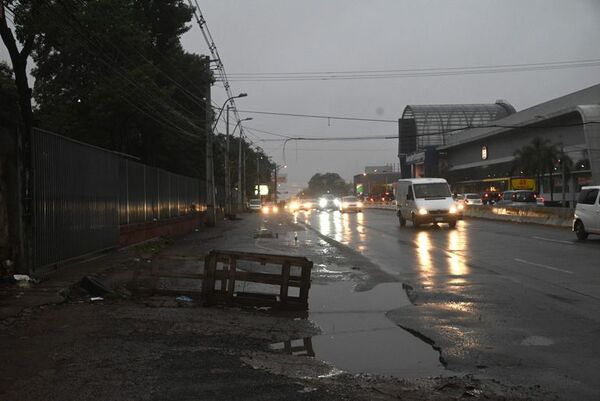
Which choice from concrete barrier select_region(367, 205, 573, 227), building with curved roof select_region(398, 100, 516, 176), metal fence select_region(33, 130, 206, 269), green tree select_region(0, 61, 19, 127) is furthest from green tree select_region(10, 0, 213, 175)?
building with curved roof select_region(398, 100, 516, 176)

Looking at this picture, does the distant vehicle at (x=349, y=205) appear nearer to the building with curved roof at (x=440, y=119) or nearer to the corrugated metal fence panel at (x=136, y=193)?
the corrugated metal fence panel at (x=136, y=193)

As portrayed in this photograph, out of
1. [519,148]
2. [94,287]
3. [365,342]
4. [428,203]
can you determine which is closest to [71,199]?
[94,287]

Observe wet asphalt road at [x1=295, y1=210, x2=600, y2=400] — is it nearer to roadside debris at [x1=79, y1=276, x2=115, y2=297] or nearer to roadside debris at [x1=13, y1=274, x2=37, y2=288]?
roadside debris at [x1=79, y1=276, x2=115, y2=297]

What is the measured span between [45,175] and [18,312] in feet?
14.5

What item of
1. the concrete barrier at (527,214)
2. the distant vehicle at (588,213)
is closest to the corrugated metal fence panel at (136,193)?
the distant vehicle at (588,213)

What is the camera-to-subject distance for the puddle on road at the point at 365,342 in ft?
20.3

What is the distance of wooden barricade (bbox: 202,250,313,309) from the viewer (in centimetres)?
921

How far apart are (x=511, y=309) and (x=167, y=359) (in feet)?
16.8

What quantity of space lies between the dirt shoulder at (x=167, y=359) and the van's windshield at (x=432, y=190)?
20.0 meters

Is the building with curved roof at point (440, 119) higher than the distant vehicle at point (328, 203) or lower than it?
higher

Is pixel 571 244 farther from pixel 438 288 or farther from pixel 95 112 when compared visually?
pixel 95 112

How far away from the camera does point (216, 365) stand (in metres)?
6.04

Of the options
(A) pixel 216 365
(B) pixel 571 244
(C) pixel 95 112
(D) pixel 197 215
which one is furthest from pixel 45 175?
(D) pixel 197 215

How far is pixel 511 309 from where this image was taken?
8.82 meters
